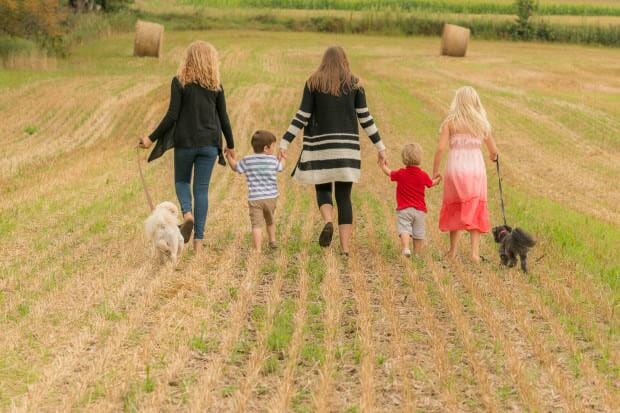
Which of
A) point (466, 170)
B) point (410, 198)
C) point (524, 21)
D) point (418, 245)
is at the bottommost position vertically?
point (524, 21)

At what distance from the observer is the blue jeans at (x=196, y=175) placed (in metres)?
9.98

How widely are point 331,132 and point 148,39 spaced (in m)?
28.2

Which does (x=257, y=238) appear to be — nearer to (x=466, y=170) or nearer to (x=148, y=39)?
(x=466, y=170)

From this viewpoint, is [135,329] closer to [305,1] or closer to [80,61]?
[80,61]

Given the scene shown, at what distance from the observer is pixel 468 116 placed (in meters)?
10.2

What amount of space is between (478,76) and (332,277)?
27.5 meters

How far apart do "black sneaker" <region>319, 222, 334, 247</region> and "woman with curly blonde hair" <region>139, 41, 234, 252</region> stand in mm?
1258

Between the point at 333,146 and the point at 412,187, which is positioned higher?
the point at 333,146

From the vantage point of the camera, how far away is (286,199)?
14.3 metres

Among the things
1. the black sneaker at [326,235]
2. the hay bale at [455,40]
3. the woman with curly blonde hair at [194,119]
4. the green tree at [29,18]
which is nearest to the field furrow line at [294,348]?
the black sneaker at [326,235]

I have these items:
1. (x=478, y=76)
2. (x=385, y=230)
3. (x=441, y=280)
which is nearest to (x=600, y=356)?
(x=441, y=280)

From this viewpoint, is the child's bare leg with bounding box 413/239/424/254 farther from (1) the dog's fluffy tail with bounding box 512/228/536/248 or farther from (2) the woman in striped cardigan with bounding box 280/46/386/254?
(1) the dog's fluffy tail with bounding box 512/228/536/248

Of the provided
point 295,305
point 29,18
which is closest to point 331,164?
point 295,305

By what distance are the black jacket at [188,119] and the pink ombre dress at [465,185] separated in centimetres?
239
